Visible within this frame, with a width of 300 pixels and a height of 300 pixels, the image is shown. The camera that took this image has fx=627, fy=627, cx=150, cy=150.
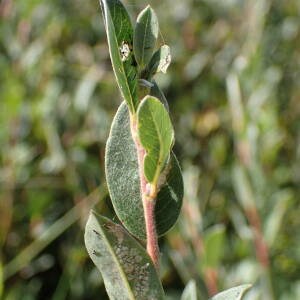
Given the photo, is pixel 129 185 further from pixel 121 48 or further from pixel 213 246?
pixel 213 246

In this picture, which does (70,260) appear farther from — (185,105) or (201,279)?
(185,105)

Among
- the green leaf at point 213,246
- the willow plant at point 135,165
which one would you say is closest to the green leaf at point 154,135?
the willow plant at point 135,165

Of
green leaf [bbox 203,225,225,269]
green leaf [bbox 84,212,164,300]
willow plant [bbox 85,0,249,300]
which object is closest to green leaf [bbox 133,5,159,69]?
willow plant [bbox 85,0,249,300]

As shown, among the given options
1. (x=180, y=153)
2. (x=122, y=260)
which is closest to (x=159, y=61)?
(x=122, y=260)

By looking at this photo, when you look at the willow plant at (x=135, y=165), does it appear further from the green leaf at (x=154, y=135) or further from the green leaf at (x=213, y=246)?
the green leaf at (x=213, y=246)

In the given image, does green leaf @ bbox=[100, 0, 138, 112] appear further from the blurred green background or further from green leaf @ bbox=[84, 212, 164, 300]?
the blurred green background

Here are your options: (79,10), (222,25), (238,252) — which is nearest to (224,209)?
(238,252)
